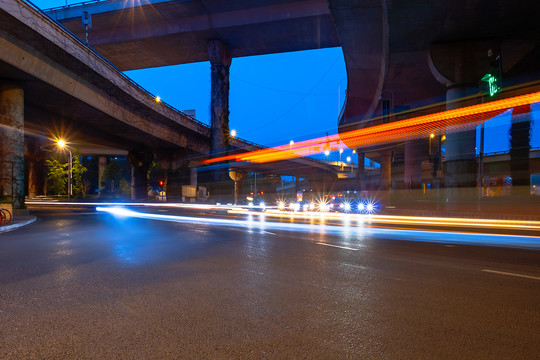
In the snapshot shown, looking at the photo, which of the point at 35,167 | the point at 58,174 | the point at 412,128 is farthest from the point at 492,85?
the point at 35,167

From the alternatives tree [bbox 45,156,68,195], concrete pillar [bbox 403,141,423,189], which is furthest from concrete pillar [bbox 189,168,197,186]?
concrete pillar [bbox 403,141,423,189]

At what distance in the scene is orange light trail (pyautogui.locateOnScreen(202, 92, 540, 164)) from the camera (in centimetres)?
1994

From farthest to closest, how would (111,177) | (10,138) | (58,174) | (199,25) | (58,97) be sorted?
(111,177) → (58,174) → (199,25) → (58,97) → (10,138)

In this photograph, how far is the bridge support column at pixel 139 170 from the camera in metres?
47.8

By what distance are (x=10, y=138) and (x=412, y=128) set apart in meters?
32.2

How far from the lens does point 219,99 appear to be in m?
43.8

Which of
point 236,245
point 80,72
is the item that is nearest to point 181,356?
point 236,245

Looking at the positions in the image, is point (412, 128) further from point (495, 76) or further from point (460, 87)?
point (495, 76)

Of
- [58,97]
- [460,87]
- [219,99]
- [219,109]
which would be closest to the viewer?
[460,87]

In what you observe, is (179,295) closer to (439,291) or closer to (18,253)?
(439,291)

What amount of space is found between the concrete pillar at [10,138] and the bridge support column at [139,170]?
26735mm

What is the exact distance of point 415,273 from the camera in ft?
21.9

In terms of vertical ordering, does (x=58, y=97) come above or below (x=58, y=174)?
above

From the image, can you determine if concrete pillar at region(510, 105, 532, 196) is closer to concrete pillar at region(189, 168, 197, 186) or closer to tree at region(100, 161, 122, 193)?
concrete pillar at region(189, 168, 197, 186)
